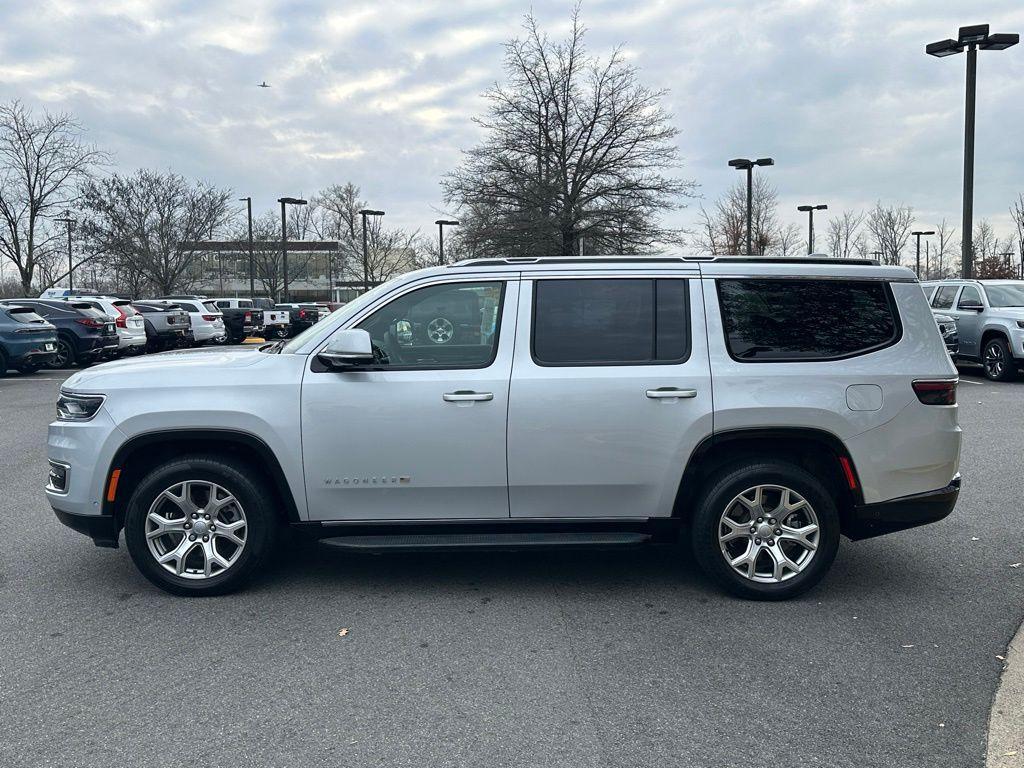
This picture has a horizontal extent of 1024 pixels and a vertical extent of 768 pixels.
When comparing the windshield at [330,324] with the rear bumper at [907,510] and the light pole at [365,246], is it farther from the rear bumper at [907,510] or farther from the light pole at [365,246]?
the light pole at [365,246]

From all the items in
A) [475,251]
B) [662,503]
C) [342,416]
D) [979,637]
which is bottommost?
[979,637]

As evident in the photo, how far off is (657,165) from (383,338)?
24.2 meters

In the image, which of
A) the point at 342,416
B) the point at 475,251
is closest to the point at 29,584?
the point at 342,416

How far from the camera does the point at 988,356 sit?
1655 cm

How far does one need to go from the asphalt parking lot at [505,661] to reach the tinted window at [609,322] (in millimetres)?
1366

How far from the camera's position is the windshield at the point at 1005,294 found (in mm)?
16812

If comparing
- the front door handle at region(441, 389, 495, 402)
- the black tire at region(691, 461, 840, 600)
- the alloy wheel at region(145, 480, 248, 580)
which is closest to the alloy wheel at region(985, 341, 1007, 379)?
the black tire at region(691, 461, 840, 600)

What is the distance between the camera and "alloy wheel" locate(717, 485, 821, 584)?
4.91 m

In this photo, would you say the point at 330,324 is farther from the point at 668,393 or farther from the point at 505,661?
the point at 505,661

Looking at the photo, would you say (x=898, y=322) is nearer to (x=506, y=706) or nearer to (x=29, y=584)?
(x=506, y=706)

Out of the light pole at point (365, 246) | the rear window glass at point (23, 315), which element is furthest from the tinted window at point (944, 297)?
the light pole at point (365, 246)

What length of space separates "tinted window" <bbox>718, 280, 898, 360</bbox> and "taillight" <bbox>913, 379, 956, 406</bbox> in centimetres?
30

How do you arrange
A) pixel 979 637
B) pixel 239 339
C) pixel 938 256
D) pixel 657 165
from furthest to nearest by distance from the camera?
pixel 938 256 → pixel 239 339 → pixel 657 165 → pixel 979 637

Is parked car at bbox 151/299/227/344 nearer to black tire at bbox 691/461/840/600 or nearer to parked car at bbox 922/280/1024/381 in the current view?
parked car at bbox 922/280/1024/381
